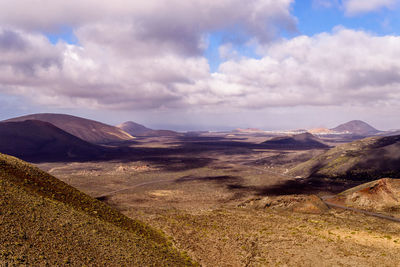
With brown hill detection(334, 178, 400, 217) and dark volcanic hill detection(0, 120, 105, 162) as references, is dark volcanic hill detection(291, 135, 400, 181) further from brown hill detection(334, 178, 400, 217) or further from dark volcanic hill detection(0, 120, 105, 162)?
dark volcanic hill detection(0, 120, 105, 162)

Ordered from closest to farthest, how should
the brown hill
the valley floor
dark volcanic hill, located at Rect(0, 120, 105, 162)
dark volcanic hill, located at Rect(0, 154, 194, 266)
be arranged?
dark volcanic hill, located at Rect(0, 154, 194, 266) < the valley floor < the brown hill < dark volcanic hill, located at Rect(0, 120, 105, 162)

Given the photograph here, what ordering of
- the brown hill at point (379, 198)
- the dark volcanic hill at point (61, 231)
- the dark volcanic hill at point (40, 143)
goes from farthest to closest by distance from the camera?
the dark volcanic hill at point (40, 143), the brown hill at point (379, 198), the dark volcanic hill at point (61, 231)

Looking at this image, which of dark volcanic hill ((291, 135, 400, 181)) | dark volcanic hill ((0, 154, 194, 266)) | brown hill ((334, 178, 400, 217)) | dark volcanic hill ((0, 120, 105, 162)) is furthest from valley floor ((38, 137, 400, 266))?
dark volcanic hill ((0, 120, 105, 162))

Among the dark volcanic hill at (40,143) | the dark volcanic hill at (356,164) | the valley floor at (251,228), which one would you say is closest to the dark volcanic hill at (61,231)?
the valley floor at (251,228)

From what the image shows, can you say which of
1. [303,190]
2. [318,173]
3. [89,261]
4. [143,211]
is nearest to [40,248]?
[89,261]

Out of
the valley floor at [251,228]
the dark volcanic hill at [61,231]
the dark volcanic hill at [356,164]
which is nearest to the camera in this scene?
the dark volcanic hill at [61,231]

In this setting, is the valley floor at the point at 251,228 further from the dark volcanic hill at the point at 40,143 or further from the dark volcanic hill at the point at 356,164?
the dark volcanic hill at the point at 40,143

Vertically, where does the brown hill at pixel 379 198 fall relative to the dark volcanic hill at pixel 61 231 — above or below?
below
